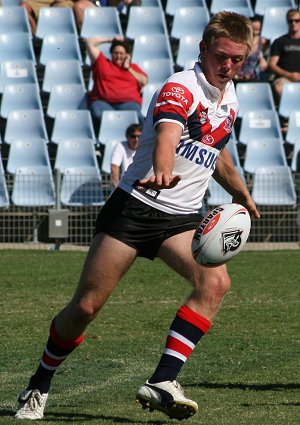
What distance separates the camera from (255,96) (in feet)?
59.3

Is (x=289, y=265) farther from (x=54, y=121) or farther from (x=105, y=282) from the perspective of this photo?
(x=105, y=282)

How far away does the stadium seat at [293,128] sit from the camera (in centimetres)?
1770

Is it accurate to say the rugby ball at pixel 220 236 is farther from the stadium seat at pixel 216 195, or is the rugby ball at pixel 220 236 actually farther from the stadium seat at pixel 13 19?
the stadium seat at pixel 13 19

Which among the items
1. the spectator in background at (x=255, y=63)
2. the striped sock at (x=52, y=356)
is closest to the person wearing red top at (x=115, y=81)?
the spectator in background at (x=255, y=63)

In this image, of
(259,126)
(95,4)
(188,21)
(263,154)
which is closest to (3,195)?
(263,154)

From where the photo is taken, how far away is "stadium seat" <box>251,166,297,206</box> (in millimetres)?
16172

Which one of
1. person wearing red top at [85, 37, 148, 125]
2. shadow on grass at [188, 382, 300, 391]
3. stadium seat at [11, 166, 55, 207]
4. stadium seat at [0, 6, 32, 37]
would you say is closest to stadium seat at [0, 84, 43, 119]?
person wearing red top at [85, 37, 148, 125]

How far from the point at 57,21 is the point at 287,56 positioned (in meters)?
4.17

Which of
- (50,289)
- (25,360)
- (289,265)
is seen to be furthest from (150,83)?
(25,360)

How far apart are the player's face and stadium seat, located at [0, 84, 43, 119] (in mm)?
12323

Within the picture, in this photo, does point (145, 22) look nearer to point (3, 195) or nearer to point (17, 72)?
point (17, 72)

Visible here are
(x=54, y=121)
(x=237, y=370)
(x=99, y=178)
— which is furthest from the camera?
(x=54, y=121)

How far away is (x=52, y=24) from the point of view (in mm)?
18969

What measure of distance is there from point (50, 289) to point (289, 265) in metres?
3.78
